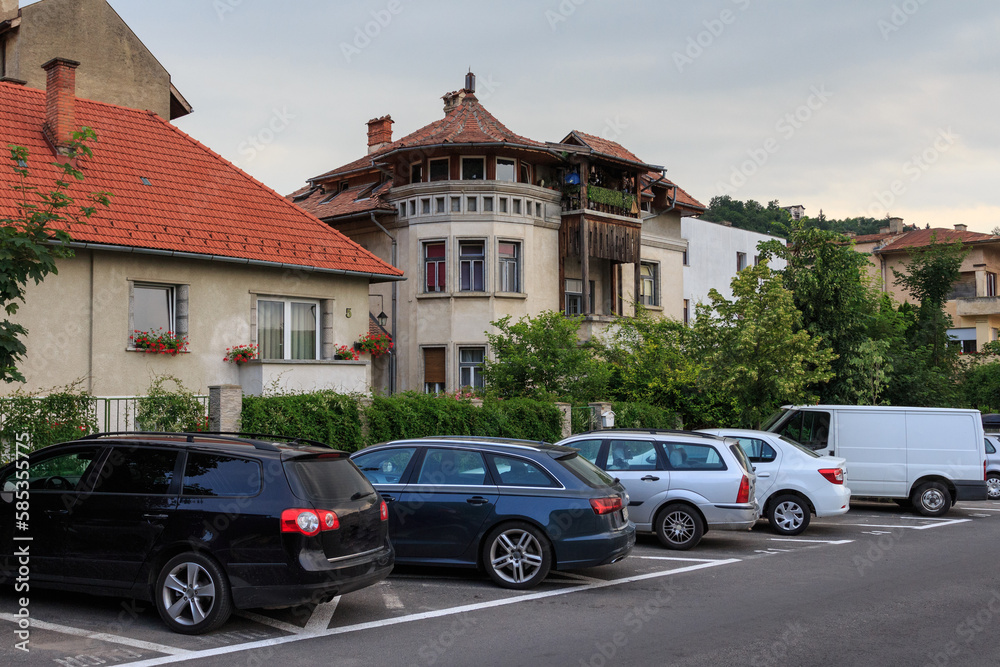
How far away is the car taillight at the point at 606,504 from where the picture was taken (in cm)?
991

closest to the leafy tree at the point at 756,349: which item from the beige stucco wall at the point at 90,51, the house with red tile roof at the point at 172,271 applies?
the house with red tile roof at the point at 172,271

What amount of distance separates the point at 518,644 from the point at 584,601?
197 centimetres

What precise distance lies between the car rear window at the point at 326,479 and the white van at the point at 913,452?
12.2m

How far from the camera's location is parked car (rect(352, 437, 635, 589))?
9.86 m

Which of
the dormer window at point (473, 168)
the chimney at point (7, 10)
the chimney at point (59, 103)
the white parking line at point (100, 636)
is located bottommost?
the white parking line at point (100, 636)

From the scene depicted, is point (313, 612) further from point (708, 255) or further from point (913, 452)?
point (708, 255)

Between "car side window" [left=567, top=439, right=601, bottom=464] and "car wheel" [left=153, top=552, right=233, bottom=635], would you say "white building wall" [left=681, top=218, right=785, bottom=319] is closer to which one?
"car side window" [left=567, top=439, right=601, bottom=464]

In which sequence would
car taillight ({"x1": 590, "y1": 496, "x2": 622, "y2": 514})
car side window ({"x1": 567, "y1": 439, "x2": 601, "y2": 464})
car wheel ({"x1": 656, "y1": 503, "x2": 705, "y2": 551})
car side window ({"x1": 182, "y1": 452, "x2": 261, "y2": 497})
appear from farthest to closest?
car side window ({"x1": 567, "y1": 439, "x2": 601, "y2": 464})
car wheel ({"x1": 656, "y1": 503, "x2": 705, "y2": 551})
car taillight ({"x1": 590, "y1": 496, "x2": 622, "y2": 514})
car side window ({"x1": 182, "y1": 452, "x2": 261, "y2": 497})

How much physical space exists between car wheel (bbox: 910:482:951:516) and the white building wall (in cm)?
2530

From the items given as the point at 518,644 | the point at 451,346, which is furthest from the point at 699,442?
the point at 451,346

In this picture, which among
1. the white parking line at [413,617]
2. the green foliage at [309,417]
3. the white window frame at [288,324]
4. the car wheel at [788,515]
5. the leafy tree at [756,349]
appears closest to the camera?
the white parking line at [413,617]

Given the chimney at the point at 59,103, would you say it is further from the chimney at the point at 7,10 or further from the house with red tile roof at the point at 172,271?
the chimney at the point at 7,10

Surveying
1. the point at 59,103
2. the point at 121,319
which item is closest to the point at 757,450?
the point at 121,319

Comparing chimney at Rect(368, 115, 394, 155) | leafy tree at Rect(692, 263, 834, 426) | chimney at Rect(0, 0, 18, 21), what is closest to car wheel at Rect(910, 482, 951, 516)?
leafy tree at Rect(692, 263, 834, 426)
